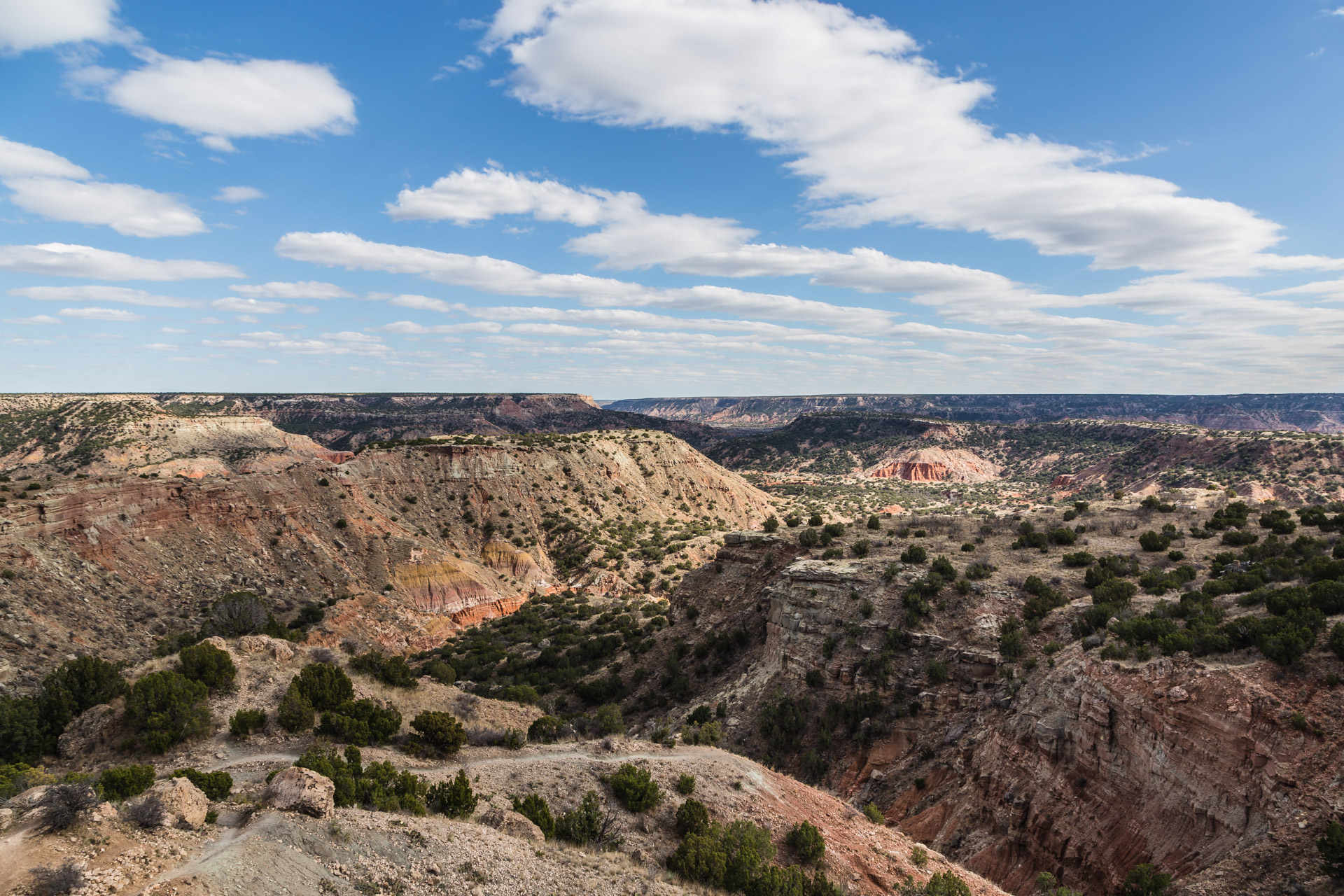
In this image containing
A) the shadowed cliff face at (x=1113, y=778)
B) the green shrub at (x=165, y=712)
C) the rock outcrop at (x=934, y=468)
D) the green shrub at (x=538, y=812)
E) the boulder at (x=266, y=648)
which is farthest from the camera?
the rock outcrop at (x=934, y=468)

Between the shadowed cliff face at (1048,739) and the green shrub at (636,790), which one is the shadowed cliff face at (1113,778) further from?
the green shrub at (636,790)

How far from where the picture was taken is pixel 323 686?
20.9 m

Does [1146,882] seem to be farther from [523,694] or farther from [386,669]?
[386,669]

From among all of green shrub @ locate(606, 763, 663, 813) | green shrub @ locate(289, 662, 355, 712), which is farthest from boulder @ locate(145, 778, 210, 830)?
green shrub @ locate(606, 763, 663, 813)

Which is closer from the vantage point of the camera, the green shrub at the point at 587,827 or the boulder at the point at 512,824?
the boulder at the point at 512,824

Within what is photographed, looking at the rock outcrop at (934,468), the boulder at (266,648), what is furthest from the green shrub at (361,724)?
the rock outcrop at (934,468)

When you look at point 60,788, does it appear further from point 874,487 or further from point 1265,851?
point 874,487

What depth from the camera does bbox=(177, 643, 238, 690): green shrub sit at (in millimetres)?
21484

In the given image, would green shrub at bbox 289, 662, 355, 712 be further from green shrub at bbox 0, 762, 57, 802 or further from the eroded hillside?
the eroded hillside

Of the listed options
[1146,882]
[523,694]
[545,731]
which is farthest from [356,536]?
[1146,882]

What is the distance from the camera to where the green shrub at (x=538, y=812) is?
15.6 metres

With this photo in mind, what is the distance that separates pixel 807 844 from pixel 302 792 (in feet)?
41.6

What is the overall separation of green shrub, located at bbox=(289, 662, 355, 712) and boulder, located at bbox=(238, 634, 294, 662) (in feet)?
12.4

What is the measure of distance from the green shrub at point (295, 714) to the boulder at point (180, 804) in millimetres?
7422
